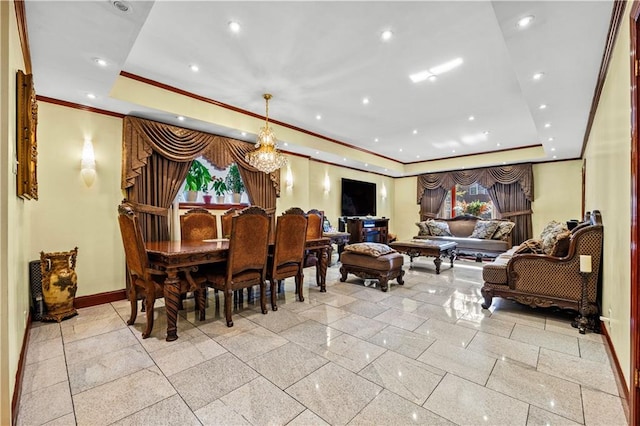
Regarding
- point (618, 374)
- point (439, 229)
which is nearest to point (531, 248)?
point (618, 374)

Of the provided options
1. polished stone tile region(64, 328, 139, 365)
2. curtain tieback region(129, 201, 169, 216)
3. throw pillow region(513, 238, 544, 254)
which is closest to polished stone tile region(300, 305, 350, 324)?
polished stone tile region(64, 328, 139, 365)

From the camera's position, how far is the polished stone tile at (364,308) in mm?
3090

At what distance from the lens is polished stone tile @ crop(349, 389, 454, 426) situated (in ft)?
4.85

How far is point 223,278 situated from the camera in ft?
9.12

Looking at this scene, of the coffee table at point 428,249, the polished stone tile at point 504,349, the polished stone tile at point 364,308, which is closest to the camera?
the polished stone tile at point 504,349

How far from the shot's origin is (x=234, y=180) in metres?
5.15

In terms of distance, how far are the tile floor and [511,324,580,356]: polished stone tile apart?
0.02 m

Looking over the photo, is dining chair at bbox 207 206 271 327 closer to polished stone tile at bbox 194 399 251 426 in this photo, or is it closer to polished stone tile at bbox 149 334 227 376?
polished stone tile at bbox 149 334 227 376

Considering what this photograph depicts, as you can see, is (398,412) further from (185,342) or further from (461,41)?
(461,41)

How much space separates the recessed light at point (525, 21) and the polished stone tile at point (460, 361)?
2.37 m

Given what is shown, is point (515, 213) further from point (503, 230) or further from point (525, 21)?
point (525, 21)

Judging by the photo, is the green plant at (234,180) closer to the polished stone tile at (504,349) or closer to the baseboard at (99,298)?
the baseboard at (99,298)

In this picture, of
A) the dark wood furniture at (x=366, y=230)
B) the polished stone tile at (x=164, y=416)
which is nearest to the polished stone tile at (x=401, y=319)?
the polished stone tile at (x=164, y=416)

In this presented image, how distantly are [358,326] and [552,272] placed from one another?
6.77 feet
